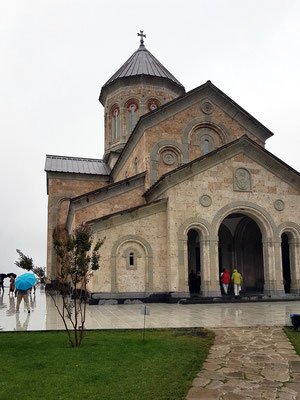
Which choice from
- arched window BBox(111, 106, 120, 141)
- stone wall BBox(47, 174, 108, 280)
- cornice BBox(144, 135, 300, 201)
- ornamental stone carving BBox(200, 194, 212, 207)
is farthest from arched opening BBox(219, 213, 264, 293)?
arched window BBox(111, 106, 120, 141)

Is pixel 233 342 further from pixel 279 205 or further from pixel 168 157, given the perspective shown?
pixel 168 157

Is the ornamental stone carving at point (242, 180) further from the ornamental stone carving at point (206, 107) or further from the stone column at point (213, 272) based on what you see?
the ornamental stone carving at point (206, 107)

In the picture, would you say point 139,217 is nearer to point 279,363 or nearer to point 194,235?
point 194,235

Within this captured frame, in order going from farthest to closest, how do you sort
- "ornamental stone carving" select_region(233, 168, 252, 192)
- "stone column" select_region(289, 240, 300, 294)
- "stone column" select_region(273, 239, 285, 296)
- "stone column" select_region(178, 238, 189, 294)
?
"stone column" select_region(289, 240, 300, 294) → "ornamental stone carving" select_region(233, 168, 252, 192) → "stone column" select_region(273, 239, 285, 296) → "stone column" select_region(178, 238, 189, 294)

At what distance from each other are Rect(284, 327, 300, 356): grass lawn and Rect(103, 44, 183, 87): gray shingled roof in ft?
73.8

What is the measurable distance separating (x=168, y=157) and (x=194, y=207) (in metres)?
4.51

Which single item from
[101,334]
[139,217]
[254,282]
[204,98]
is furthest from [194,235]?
[101,334]

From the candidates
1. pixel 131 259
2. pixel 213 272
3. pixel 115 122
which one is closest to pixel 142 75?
pixel 115 122

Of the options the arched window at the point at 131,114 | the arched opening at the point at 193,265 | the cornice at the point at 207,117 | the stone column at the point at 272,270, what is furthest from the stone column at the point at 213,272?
the arched window at the point at 131,114

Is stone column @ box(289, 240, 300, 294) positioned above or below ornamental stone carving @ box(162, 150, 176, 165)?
below

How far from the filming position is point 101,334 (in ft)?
27.3

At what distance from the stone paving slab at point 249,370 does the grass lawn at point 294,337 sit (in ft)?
0.32

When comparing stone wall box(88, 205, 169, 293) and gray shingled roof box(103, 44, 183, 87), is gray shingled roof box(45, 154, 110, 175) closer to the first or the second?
gray shingled roof box(103, 44, 183, 87)

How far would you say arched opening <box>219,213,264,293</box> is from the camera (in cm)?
2033
